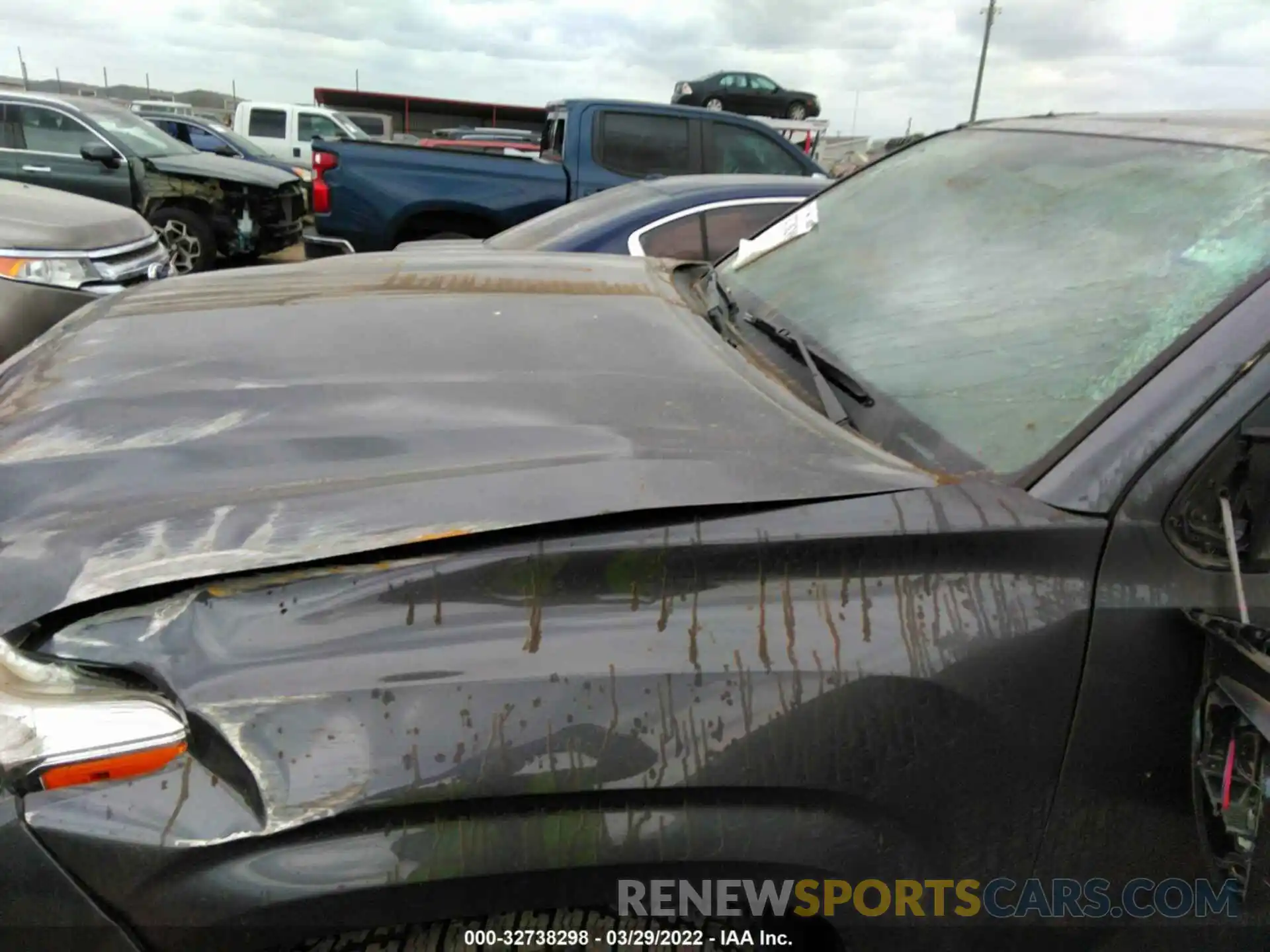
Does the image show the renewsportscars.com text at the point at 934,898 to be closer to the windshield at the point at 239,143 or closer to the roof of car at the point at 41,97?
the roof of car at the point at 41,97

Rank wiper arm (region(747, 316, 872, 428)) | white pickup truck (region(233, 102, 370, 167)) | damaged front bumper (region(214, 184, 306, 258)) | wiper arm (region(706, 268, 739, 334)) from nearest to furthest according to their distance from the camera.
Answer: wiper arm (region(747, 316, 872, 428)) < wiper arm (region(706, 268, 739, 334)) < damaged front bumper (region(214, 184, 306, 258)) < white pickup truck (region(233, 102, 370, 167))

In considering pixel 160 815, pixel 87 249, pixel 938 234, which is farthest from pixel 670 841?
pixel 87 249

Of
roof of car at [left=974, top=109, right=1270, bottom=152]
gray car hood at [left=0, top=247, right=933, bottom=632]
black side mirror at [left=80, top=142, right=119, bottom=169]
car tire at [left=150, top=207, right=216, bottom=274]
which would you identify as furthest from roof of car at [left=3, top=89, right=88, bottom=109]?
roof of car at [left=974, top=109, right=1270, bottom=152]

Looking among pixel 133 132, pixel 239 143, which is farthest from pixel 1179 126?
pixel 239 143

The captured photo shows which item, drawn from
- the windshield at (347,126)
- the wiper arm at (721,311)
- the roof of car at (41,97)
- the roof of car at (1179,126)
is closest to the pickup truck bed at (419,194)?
the roof of car at (41,97)

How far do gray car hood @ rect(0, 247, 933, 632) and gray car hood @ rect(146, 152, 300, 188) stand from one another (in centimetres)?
754

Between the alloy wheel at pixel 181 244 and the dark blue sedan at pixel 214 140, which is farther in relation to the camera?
the dark blue sedan at pixel 214 140

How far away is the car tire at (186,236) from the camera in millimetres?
8477

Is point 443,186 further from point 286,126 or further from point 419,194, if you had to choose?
point 286,126

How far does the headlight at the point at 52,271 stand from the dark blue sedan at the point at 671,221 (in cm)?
196

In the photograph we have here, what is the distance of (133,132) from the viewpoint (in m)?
8.88

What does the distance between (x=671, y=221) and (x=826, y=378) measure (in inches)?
114

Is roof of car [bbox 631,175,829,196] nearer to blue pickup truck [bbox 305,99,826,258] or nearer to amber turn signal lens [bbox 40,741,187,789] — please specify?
blue pickup truck [bbox 305,99,826,258]

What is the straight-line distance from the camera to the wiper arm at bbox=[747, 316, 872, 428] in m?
1.59
